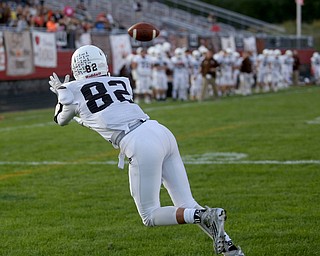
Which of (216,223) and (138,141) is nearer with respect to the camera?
(216,223)

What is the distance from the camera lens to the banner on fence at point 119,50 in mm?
24688

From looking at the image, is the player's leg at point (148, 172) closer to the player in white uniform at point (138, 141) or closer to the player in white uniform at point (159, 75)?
the player in white uniform at point (138, 141)

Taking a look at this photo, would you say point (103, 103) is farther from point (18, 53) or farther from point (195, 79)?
point (195, 79)

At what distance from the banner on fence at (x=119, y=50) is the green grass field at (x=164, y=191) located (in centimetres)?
918

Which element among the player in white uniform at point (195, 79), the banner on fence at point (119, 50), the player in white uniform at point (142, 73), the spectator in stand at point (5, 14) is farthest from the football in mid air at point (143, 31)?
the player in white uniform at point (195, 79)

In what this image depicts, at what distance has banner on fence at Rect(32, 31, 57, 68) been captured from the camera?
20.8 metres

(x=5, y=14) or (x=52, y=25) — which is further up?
(x=5, y=14)

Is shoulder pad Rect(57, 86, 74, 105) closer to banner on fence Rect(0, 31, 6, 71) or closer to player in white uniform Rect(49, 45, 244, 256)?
player in white uniform Rect(49, 45, 244, 256)

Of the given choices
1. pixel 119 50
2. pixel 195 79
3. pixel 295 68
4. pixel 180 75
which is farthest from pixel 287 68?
pixel 119 50

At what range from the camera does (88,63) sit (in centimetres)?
565

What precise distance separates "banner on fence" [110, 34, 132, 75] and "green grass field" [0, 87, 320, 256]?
30.1 ft

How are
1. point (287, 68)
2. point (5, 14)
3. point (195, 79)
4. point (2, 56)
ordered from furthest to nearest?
point (287, 68), point (195, 79), point (5, 14), point (2, 56)

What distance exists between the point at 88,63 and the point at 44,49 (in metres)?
15.9

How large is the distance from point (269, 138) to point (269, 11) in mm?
42003
